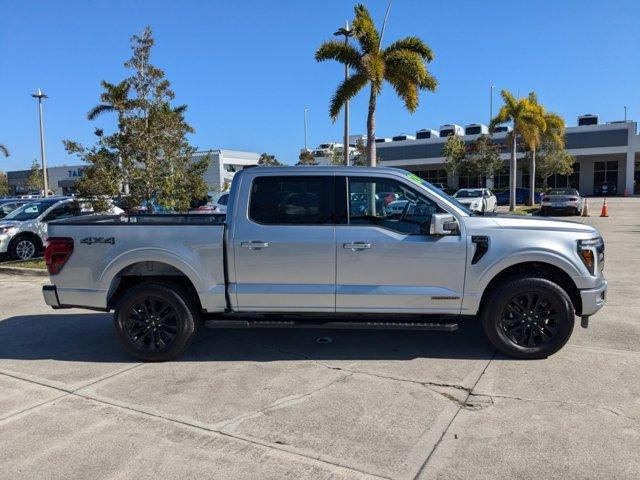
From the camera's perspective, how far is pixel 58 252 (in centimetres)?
533

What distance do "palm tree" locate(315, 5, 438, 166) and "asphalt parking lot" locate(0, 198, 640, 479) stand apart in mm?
12499

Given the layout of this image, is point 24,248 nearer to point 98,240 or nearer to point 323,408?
point 98,240

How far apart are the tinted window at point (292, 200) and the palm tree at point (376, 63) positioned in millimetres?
12819

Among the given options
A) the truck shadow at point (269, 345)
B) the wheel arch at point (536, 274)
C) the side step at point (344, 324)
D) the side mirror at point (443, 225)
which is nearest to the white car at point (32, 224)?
the truck shadow at point (269, 345)

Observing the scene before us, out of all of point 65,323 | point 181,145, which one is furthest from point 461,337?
point 181,145

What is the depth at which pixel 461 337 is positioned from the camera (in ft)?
19.7

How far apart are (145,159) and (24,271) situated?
360 cm

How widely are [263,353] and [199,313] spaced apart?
2.65ft

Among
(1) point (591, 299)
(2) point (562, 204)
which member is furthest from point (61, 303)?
(2) point (562, 204)

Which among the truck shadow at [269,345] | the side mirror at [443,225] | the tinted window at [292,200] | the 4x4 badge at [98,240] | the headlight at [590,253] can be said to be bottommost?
the truck shadow at [269,345]

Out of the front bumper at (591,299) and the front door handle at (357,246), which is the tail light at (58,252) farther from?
the front bumper at (591,299)

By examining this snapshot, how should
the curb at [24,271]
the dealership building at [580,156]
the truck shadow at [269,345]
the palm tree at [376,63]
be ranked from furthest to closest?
the dealership building at [580,156] → the palm tree at [376,63] → the curb at [24,271] → the truck shadow at [269,345]

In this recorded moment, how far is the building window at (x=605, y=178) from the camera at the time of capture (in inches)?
2092

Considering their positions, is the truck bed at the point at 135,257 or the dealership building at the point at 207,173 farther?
the dealership building at the point at 207,173
